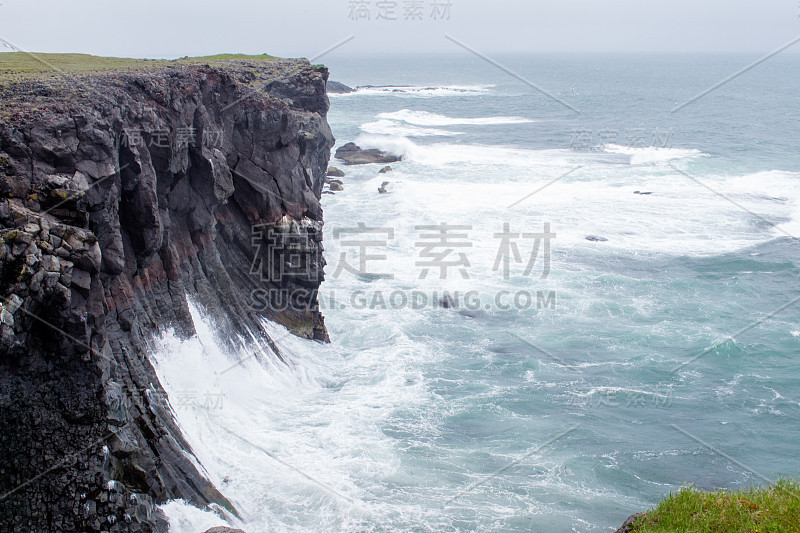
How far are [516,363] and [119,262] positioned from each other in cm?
1396

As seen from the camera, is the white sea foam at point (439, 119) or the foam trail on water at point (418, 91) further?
the foam trail on water at point (418, 91)

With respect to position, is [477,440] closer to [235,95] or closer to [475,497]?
[475,497]

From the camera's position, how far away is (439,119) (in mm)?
80688

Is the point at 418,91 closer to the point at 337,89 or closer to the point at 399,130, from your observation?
the point at 337,89

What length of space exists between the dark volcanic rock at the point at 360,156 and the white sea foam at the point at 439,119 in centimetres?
2025

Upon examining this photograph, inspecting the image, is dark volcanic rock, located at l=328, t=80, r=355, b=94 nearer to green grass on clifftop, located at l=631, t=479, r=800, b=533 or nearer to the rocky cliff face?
the rocky cliff face

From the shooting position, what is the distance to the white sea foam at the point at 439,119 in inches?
3031

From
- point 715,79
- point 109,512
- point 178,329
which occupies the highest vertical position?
point 715,79

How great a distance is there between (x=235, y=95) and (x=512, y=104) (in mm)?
80000

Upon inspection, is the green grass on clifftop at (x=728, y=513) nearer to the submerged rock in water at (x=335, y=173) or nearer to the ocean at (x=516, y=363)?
the ocean at (x=516, y=363)

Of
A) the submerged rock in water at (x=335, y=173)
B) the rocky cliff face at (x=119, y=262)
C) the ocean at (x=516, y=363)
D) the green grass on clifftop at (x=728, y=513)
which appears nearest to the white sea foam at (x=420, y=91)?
the submerged rock in water at (x=335, y=173)

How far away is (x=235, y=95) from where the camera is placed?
2209cm

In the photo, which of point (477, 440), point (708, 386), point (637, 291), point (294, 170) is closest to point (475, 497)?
point (477, 440)

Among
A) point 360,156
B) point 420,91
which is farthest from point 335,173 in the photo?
point 420,91
